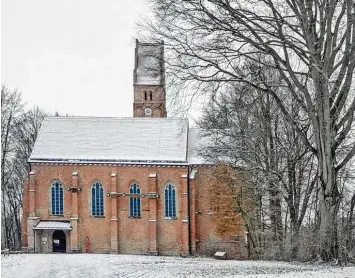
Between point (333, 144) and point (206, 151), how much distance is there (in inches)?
813

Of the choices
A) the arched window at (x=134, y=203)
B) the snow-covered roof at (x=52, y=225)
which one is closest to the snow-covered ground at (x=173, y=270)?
the snow-covered roof at (x=52, y=225)

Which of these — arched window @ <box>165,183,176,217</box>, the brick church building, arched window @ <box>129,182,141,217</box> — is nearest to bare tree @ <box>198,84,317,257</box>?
the brick church building

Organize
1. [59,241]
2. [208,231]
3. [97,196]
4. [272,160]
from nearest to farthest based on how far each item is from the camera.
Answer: [272,160] < [59,241] < [208,231] < [97,196]

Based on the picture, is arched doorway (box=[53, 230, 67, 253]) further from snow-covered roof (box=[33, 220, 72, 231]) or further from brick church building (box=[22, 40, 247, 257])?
snow-covered roof (box=[33, 220, 72, 231])

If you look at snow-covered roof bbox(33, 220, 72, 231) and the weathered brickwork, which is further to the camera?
the weathered brickwork

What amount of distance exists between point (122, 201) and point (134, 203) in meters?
0.95

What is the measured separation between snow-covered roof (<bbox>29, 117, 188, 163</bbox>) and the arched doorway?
5707 millimetres

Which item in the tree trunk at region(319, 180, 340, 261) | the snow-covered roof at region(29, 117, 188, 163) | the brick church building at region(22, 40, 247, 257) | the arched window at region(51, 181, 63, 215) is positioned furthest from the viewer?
the snow-covered roof at region(29, 117, 188, 163)

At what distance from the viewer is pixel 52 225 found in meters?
43.8

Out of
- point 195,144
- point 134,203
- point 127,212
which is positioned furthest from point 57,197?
point 195,144

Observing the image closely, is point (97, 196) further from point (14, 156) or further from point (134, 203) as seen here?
point (14, 156)

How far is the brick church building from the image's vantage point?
43.9 metres

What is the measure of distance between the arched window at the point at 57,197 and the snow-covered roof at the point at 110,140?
2.11m

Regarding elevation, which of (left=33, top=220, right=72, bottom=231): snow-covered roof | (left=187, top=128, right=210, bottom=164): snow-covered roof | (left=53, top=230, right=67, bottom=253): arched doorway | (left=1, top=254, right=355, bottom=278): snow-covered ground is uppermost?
(left=187, top=128, right=210, bottom=164): snow-covered roof
